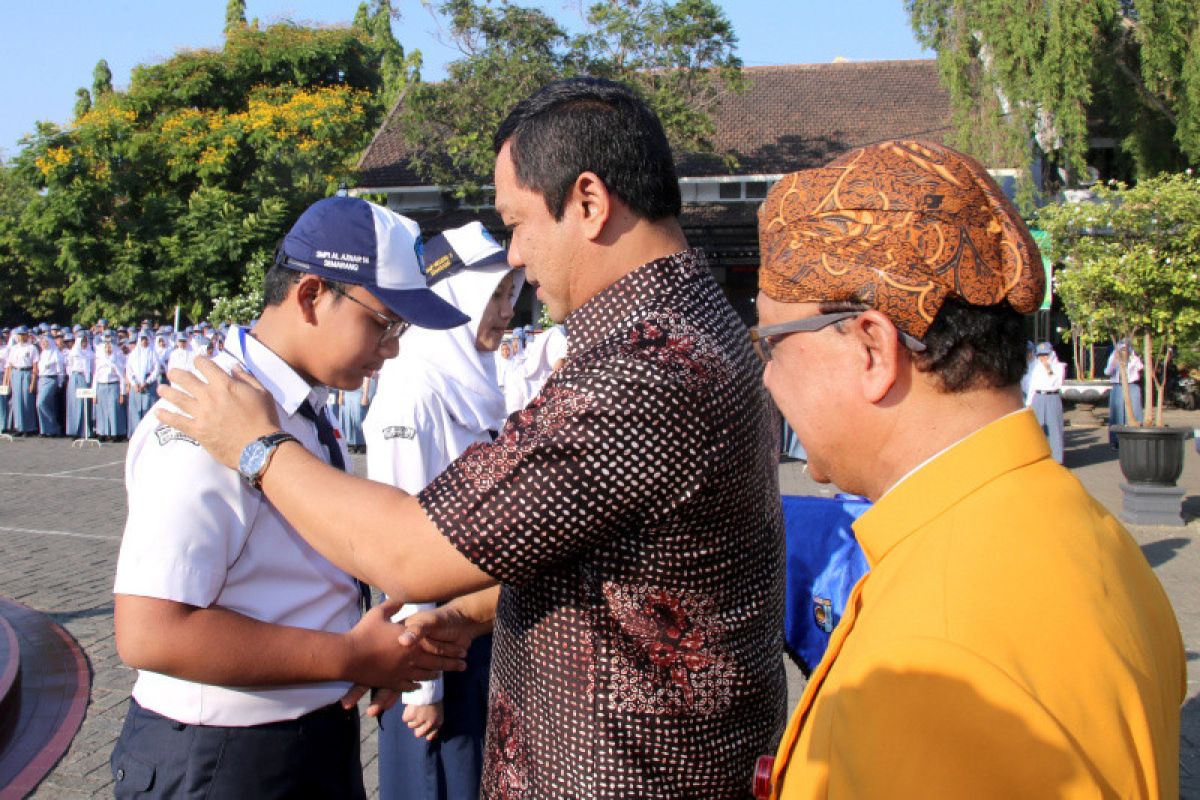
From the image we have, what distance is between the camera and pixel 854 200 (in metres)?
1.30

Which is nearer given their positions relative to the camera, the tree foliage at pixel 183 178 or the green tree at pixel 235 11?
the tree foliage at pixel 183 178

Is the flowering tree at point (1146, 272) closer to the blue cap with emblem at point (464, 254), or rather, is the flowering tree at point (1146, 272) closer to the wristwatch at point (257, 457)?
the blue cap with emblem at point (464, 254)

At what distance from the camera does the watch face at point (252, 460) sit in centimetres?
176

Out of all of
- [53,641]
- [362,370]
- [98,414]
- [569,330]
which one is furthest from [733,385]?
[98,414]

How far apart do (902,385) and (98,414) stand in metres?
21.5

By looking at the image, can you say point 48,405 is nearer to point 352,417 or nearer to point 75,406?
point 75,406

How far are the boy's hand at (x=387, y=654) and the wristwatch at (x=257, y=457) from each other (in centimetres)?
46

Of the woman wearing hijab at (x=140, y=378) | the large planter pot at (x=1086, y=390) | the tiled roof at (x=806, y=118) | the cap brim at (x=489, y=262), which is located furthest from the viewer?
the tiled roof at (x=806, y=118)

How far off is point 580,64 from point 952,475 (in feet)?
64.2

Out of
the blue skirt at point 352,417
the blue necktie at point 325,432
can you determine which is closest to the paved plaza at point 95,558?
the blue necktie at point 325,432

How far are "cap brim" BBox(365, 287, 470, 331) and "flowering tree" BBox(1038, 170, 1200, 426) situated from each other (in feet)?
33.6

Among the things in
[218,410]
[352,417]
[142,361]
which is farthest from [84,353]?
[218,410]

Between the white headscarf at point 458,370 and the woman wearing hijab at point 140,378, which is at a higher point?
the white headscarf at point 458,370

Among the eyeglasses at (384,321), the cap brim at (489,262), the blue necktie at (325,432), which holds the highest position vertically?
the cap brim at (489,262)
